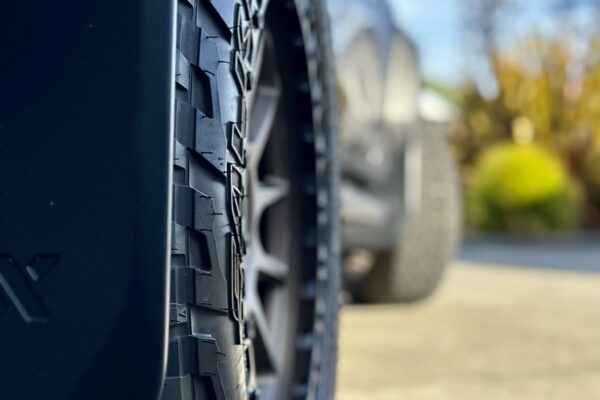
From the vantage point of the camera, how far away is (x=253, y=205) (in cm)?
143

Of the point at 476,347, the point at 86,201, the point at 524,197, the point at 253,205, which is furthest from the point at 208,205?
the point at 524,197

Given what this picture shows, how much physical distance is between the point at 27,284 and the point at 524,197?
33.7 ft

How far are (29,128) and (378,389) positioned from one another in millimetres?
1531

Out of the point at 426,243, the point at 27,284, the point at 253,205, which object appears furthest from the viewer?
the point at 426,243

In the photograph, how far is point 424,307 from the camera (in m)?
3.58

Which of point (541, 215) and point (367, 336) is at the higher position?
point (541, 215)

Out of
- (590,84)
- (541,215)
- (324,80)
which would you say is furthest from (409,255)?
(590,84)

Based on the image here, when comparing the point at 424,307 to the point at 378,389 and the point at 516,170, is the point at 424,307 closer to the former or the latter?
the point at 378,389

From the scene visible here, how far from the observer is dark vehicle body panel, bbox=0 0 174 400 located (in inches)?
29.2

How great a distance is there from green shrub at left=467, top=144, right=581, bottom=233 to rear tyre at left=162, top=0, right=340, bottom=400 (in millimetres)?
9443

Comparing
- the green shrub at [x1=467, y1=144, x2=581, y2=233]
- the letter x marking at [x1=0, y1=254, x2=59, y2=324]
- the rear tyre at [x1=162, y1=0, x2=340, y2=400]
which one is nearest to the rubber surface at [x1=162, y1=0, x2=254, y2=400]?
the rear tyre at [x1=162, y1=0, x2=340, y2=400]

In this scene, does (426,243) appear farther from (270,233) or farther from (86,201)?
(86,201)

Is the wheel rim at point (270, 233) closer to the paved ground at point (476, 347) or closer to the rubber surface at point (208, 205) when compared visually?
the rubber surface at point (208, 205)

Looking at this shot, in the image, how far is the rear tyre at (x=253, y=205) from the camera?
807mm
